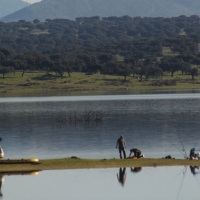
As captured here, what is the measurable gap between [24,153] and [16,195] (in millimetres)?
23207

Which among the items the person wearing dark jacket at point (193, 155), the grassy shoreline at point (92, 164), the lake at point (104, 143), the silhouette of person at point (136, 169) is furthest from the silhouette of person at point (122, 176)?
the person wearing dark jacket at point (193, 155)

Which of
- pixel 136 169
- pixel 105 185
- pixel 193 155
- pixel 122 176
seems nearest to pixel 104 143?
pixel 193 155

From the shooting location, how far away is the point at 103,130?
8381cm

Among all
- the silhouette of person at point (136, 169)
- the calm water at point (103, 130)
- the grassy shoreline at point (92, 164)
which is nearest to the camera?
the silhouette of person at point (136, 169)

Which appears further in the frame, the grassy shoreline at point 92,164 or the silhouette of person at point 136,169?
the grassy shoreline at point 92,164

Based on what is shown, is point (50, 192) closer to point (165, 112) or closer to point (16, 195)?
point (16, 195)

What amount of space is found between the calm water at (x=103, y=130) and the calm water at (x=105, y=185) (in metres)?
12.0

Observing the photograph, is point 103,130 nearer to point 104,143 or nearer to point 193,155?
point 104,143

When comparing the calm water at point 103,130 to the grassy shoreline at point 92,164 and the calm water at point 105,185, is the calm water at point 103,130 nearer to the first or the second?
the grassy shoreline at point 92,164

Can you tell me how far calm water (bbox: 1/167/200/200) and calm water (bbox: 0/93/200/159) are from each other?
1195 centimetres

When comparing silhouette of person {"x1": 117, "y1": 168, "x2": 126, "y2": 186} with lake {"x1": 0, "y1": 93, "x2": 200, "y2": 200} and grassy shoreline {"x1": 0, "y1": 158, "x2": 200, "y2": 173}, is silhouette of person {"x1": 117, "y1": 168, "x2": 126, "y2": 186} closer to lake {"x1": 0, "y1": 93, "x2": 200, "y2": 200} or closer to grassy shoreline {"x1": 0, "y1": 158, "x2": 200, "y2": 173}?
lake {"x1": 0, "y1": 93, "x2": 200, "y2": 200}

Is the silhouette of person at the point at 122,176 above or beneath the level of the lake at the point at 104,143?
above

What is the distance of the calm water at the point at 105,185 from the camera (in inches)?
1499

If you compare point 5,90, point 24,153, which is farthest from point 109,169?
point 5,90
